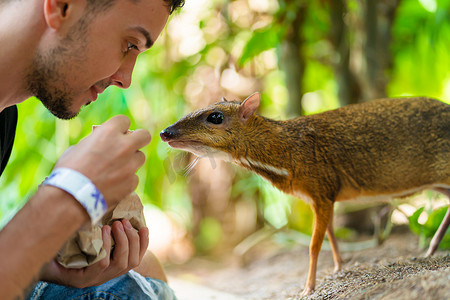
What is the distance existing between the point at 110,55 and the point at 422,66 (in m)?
2.98

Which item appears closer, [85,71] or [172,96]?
[85,71]

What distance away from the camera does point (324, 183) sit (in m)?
2.20

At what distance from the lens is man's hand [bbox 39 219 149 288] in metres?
1.38

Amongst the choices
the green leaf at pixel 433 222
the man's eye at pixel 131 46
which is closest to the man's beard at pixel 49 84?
the man's eye at pixel 131 46

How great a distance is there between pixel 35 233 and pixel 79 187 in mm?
152

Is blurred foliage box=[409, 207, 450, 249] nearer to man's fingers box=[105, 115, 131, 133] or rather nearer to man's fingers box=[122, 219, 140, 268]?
man's fingers box=[122, 219, 140, 268]

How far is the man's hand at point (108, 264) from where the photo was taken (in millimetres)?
1377

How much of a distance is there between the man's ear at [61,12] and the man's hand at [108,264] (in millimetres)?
681

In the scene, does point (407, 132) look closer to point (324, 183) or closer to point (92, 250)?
point (324, 183)

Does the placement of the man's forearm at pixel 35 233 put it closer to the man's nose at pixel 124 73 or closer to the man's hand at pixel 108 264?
the man's hand at pixel 108 264

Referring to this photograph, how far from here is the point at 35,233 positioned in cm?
113

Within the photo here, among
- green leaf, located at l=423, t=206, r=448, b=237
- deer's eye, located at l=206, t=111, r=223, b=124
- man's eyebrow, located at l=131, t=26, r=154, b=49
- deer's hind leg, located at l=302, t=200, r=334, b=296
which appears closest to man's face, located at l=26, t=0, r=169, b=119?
man's eyebrow, located at l=131, t=26, r=154, b=49

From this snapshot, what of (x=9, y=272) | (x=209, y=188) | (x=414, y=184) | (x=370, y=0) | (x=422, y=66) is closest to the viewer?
(x=9, y=272)

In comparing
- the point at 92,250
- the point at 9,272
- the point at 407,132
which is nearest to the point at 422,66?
the point at 407,132
